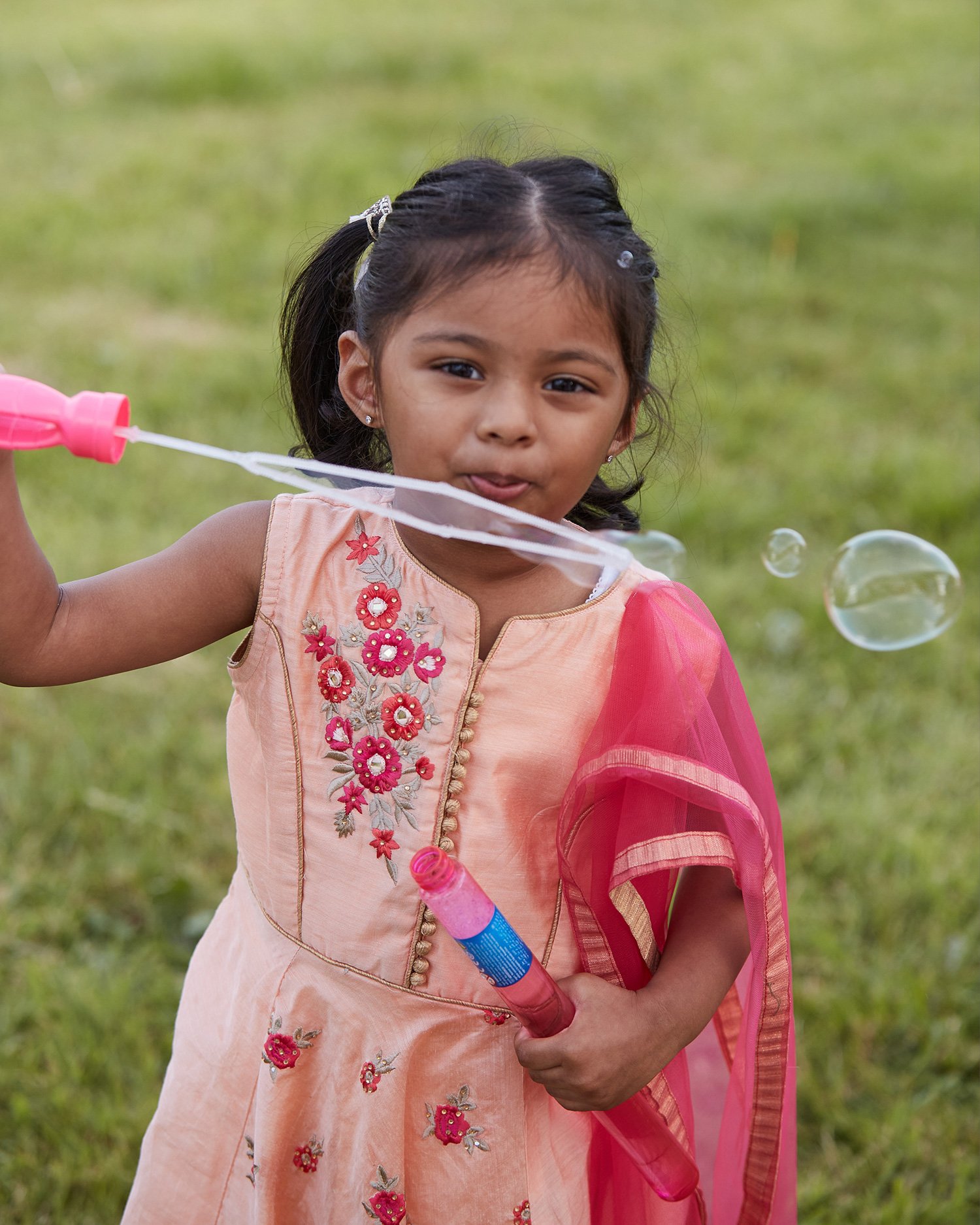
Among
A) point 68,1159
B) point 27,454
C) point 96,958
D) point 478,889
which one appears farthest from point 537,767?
point 27,454

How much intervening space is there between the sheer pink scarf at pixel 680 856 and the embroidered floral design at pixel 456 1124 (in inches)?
5.8

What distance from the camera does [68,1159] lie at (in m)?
1.72

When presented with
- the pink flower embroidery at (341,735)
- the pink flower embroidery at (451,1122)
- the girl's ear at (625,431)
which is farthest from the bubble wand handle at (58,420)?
the pink flower embroidery at (451,1122)

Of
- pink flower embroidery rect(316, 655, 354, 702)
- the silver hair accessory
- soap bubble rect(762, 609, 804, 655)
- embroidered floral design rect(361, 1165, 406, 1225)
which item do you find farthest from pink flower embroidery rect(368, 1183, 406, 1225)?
soap bubble rect(762, 609, 804, 655)

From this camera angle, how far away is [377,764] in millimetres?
1199

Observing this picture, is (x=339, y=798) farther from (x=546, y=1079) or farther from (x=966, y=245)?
(x=966, y=245)

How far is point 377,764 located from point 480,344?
0.38 metres

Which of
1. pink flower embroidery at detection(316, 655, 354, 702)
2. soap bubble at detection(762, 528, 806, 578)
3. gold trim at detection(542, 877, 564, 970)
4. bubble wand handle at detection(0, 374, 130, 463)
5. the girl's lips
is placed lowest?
gold trim at detection(542, 877, 564, 970)

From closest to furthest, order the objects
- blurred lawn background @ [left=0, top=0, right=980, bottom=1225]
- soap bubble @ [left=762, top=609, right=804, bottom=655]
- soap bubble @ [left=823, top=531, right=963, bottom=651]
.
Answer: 1. soap bubble @ [left=823, top=531, right=963, bottom=651]
2. blurred lawn background @ [left=0, top=0, right=980, bottom=1225]
3. soap bubble @ [left=762, top=609, right=804, bottom=655]

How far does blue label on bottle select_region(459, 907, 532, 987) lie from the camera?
3.40 ft

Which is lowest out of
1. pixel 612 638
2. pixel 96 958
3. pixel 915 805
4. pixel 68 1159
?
pixel 68 1159

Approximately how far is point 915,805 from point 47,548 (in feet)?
6.16

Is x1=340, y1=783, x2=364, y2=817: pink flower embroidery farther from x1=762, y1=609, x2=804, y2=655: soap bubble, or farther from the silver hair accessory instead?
x1=762, y1=609, x2=804, y2=655: soap bubble

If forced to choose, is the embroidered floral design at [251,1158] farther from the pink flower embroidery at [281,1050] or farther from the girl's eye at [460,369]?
the girl's eye at [460,369]
